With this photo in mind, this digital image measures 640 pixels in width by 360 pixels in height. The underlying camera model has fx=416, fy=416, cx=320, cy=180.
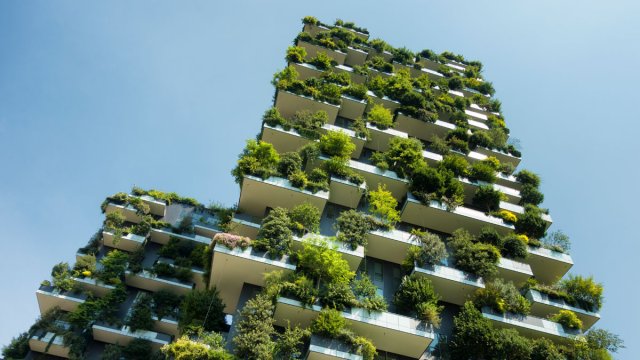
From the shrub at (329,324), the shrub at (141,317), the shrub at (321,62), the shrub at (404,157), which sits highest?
the shrub at (321,62)

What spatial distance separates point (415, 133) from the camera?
38031 millimetres

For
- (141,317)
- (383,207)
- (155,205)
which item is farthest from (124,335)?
(383,207)

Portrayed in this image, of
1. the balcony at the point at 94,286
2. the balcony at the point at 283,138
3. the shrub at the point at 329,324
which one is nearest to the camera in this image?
the shrub at the point at 329,324

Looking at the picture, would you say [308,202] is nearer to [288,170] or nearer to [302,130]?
[288,170]

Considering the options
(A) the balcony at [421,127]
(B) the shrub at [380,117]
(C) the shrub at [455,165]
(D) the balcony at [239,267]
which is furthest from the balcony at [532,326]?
(A) the balcony at [421,127]

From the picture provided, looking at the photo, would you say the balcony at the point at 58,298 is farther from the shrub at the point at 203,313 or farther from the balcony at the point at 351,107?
the balcony at the point at 351,107

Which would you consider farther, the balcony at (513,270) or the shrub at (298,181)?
the shrub at (298,181)

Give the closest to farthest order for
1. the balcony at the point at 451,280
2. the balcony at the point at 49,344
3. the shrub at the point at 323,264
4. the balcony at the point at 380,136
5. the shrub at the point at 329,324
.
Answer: the shrub at the point at 329,324
the shrub at the point at 323,264
the balcony at the point at 451,280
the balcony at the point at 49,344
the balcony at the point at 380,136

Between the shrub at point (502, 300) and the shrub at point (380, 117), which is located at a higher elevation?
the shrub at point (380, 117)

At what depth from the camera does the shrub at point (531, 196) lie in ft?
106

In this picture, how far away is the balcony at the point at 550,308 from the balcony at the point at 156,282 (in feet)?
76.9

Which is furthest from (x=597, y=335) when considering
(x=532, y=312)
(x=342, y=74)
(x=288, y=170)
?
(x=342, y=74)

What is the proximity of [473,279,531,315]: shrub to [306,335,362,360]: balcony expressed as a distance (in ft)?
27.9

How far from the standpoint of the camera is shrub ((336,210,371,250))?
24.2m
